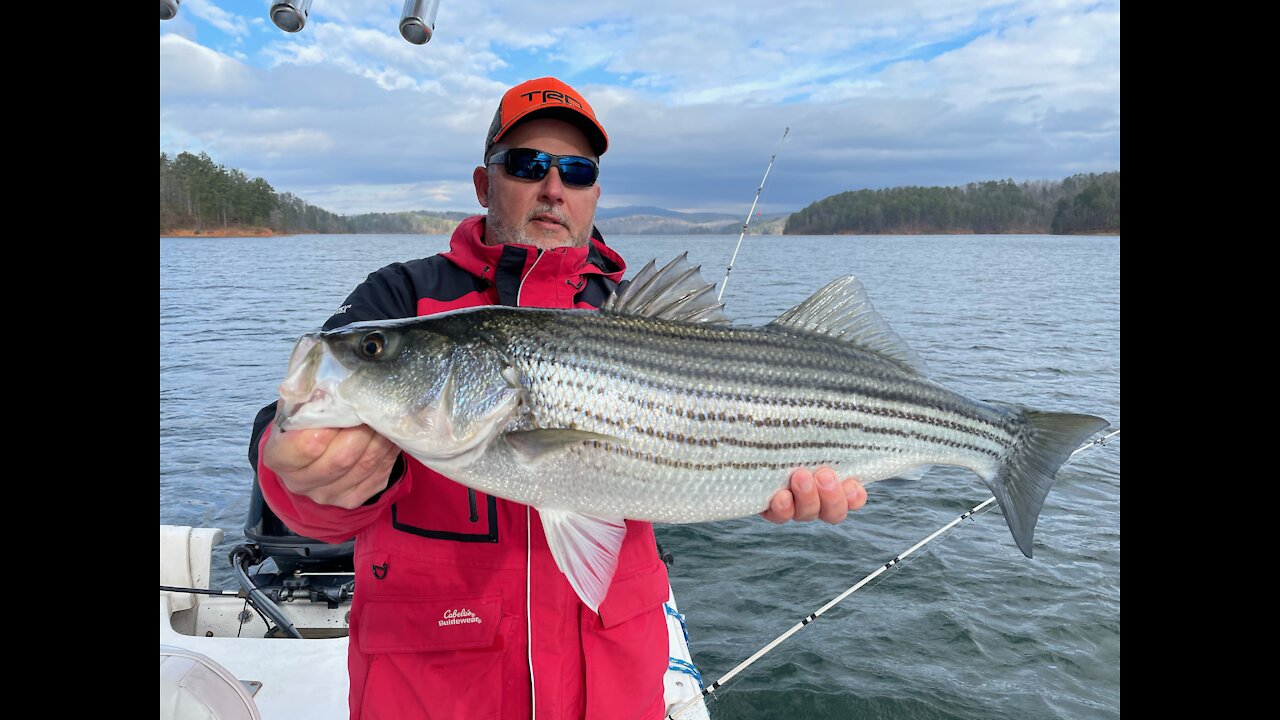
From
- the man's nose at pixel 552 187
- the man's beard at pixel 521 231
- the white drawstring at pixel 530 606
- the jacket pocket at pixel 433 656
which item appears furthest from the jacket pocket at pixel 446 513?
the man's nose at pixel 552 187

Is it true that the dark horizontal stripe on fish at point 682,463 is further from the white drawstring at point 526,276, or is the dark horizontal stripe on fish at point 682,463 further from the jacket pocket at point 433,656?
the white drawstring at point 526,276

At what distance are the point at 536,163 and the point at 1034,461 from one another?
9.62ft

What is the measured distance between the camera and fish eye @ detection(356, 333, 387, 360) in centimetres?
261

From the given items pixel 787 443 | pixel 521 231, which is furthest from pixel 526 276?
pixel 787 443

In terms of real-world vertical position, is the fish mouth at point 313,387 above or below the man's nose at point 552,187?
below

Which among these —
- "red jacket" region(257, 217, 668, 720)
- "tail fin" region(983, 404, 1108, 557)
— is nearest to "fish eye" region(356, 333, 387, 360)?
"red jacket" region(257, 217, 668, 720)

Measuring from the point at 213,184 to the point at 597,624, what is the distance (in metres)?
111

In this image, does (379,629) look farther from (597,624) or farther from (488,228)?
(488,228)

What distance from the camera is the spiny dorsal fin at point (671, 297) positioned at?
300cm

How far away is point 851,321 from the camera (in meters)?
3.42

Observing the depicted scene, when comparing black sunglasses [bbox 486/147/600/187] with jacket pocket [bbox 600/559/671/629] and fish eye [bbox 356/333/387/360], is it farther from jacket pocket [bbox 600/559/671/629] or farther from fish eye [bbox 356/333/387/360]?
jacket pocket [bbox 600/559/671/629]

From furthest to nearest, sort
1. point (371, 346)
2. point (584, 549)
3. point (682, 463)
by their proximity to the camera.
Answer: point (682, 463) < point (584, 549) < point (371, 346)

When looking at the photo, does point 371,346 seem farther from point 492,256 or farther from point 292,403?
point 492,256

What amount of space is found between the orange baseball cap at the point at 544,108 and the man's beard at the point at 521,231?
393mm
